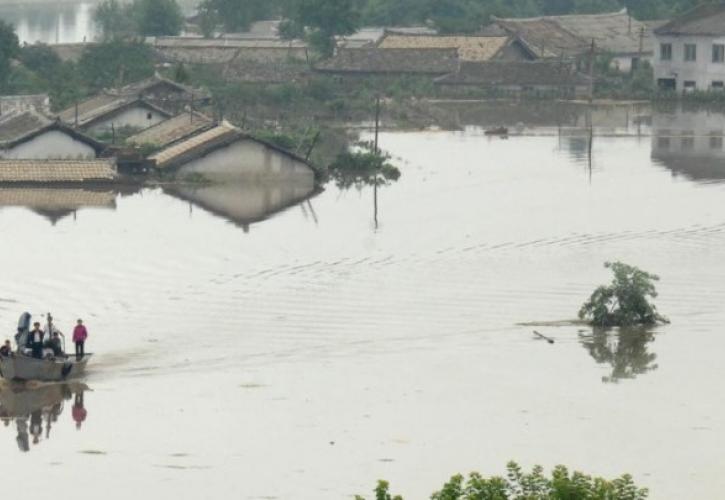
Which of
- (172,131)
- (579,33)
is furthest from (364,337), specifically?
(579,33)

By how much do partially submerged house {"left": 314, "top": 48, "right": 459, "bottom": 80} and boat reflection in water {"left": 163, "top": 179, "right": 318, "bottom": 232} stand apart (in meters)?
23.0

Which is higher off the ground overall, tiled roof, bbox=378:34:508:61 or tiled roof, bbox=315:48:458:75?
tiled roof, bbox=378:34:508:61

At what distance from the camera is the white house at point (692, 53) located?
71.0 m

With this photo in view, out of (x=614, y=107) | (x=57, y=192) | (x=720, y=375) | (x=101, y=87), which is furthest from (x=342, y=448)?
(x=614, y=107)

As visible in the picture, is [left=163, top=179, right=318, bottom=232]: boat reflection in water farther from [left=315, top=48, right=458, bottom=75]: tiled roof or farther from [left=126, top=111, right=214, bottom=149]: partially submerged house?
[left=315, top=48, right=458, bottom=75]: tiled roof

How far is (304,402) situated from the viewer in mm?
27812

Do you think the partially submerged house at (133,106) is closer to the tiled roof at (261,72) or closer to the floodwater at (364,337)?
the floodwater at (364,337)

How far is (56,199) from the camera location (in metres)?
46.4

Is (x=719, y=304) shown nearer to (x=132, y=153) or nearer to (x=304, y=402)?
(x=304, y=402)

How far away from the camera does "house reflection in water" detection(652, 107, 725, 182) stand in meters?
53.4

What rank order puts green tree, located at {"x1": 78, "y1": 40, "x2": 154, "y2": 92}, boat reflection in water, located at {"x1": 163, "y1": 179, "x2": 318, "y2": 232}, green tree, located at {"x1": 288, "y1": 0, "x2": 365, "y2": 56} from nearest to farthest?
boat reflection in water, located at {"x1": 163, "y1": 179, "x2": 318, "y2": 232} → green tree, located at {"x1": 78, "y1": 40, "x2": 154, "y2": 92} → green tree, located at {"x1": 288, "y1": 0, "x2": 365, "y2": 56}

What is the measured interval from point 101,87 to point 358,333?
1343 inches

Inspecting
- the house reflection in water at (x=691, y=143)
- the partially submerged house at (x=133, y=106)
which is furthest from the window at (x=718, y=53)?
the partially submerged house at (x=133, y=106)

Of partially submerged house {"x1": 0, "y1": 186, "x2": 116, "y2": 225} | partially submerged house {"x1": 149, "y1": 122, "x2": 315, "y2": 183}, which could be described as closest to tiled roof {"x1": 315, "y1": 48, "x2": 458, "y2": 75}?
partially submerged house {"x1": 149, "y1": 122, "x2": 315, "y2": 183}
